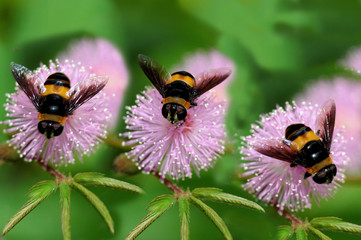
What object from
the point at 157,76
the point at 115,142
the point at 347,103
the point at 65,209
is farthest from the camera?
the point at 347,103

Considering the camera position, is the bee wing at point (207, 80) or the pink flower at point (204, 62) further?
the pink flower at point (204, 62)

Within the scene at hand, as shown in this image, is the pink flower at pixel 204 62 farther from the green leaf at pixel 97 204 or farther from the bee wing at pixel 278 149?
the green leaf at pixel 97 204

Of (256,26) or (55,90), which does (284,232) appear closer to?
(55,90)

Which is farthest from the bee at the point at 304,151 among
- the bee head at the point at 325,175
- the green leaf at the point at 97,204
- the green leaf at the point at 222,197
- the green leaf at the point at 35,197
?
the green leaf at the point at 35,197

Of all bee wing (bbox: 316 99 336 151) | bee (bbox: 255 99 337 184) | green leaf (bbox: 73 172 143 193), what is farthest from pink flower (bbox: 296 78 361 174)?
green leaf (bbox: 73 172 143 193)

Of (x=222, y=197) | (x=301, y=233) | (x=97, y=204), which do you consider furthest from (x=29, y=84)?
(x=301, y=233)

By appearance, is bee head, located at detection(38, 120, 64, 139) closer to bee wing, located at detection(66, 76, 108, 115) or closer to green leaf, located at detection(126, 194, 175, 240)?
bee wing, located at detection(66, 76, 108, 115)

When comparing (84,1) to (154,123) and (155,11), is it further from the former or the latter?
(154,123)
